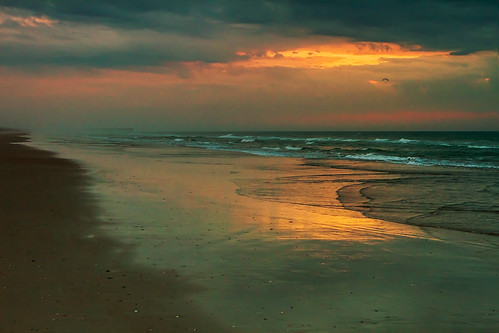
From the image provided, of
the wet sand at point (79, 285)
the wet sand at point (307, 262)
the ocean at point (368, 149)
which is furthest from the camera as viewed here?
the ocean at point (368, 149)

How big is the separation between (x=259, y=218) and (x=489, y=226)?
200 inches

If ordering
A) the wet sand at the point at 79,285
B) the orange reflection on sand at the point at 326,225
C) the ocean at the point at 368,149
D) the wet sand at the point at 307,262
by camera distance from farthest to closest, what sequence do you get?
1. the ocean at the point at 368,149
2. the orange reflection on sand at the point at 326,225
3. the wet sand at the point at 307,262
4. the wet sand at the point at 79,285

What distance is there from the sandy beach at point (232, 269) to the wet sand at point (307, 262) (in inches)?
1.0

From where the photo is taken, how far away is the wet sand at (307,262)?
17.3 ft

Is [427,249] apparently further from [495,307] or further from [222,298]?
[222,298]

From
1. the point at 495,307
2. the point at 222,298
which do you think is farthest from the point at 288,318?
the point at 495,307

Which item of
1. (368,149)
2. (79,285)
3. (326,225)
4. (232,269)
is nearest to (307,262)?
(232,269)

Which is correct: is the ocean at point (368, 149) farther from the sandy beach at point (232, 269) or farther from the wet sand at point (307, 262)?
the sandy beach at point (232, 269)

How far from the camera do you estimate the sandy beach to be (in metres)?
5.14

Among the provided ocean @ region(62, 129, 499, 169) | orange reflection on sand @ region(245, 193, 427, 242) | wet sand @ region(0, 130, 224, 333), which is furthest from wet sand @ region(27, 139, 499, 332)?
ocean @ region(62, 129, 499, 169)

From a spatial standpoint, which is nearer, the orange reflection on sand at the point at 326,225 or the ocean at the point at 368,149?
the orange reflection on sand at the point at 326,225

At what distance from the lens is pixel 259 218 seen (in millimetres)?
10953

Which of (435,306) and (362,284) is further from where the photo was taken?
(362,284)

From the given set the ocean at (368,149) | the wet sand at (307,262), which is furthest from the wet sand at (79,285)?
the ocean at (368,149)
